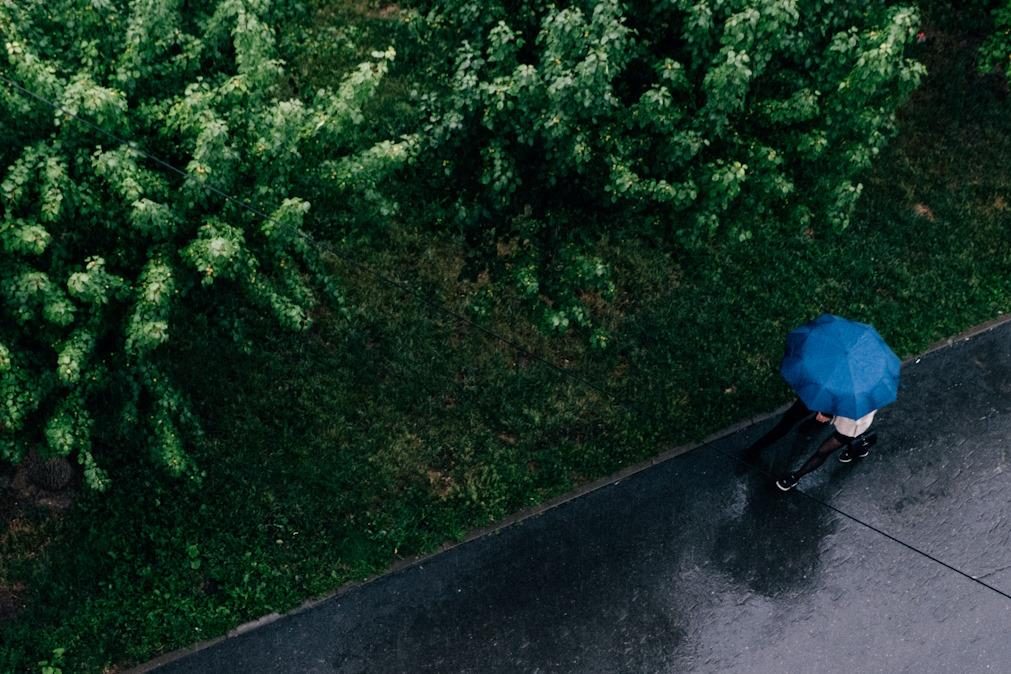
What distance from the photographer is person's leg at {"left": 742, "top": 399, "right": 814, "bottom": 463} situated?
944 cm

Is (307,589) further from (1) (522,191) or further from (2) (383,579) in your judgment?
(1) (522,191)

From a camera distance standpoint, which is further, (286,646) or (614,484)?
(614,484)

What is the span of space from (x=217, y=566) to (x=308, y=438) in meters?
1.52

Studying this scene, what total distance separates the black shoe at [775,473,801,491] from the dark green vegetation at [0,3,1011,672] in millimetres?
869

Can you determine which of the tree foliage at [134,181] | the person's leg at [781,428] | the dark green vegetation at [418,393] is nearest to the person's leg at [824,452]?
the person's leg at [781,428]

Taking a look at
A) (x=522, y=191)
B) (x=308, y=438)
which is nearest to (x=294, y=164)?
(x=522, y=191)

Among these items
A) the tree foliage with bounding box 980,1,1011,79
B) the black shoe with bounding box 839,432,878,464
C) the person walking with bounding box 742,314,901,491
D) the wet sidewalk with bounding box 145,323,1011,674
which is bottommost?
the wet sidewalk with bounding box 145,323,1011,674

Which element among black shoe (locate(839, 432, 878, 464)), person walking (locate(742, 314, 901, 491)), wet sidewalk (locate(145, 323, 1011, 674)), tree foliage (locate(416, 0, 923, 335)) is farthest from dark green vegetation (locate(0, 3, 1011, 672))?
person walking (locate(742, 314, 901, 491))

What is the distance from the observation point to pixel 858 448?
1007 cm

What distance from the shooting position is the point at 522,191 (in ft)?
27.0

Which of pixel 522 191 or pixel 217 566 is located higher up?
pixel 522 191

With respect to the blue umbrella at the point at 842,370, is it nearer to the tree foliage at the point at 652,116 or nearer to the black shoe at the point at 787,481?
the tree foliage at the point at 652,116

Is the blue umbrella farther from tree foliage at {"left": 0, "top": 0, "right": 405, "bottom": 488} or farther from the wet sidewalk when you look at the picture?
tree foliage at {"left": 0, "top": 0, "right": 405, "bottom": 488}

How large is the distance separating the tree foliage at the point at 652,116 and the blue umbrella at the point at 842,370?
110 centimetres
